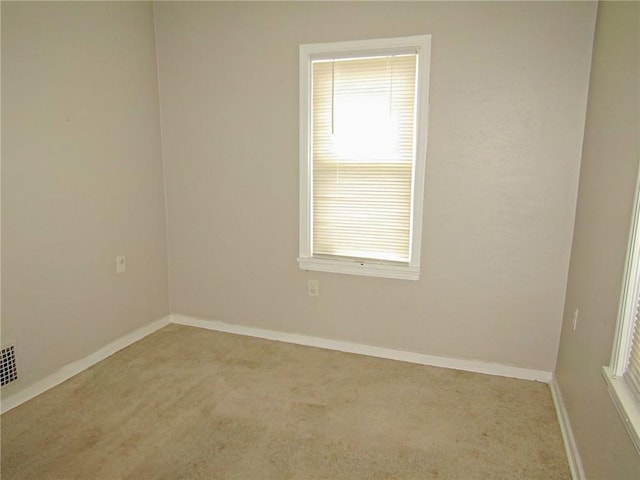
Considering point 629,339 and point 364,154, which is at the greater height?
point 364,154

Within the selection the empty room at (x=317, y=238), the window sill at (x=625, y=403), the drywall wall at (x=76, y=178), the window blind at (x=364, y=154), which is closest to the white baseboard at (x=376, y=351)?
the empty room at (x=317, y=238)

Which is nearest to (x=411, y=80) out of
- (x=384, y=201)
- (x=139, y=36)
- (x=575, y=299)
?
(x=384, y=201)

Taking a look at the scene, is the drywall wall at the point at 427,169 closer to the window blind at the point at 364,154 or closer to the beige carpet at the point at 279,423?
the window blind at the point at 364,154

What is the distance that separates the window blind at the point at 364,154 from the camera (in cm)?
251

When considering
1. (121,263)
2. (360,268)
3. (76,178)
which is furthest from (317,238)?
(76,178)

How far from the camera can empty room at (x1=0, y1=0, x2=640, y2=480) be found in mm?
1810

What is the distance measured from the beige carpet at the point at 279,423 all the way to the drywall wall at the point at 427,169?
37 centimetres

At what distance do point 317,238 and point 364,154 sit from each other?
690 mm

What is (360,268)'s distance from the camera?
274 cm

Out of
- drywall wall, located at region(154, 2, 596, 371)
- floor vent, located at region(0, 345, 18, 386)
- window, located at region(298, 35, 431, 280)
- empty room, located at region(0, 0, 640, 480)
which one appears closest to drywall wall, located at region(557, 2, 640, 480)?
empty room, located at region(0, 0, 640, 480)

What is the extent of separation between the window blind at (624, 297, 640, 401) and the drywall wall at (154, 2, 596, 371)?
1105 mm

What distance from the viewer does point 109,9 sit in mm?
2510

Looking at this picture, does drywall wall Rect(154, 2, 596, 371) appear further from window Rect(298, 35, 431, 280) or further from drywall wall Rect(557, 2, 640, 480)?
drywall wall Rect(557, 2, 640, 480)

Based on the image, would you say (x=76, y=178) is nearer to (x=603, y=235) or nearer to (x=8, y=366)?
(x=8, y=366)
